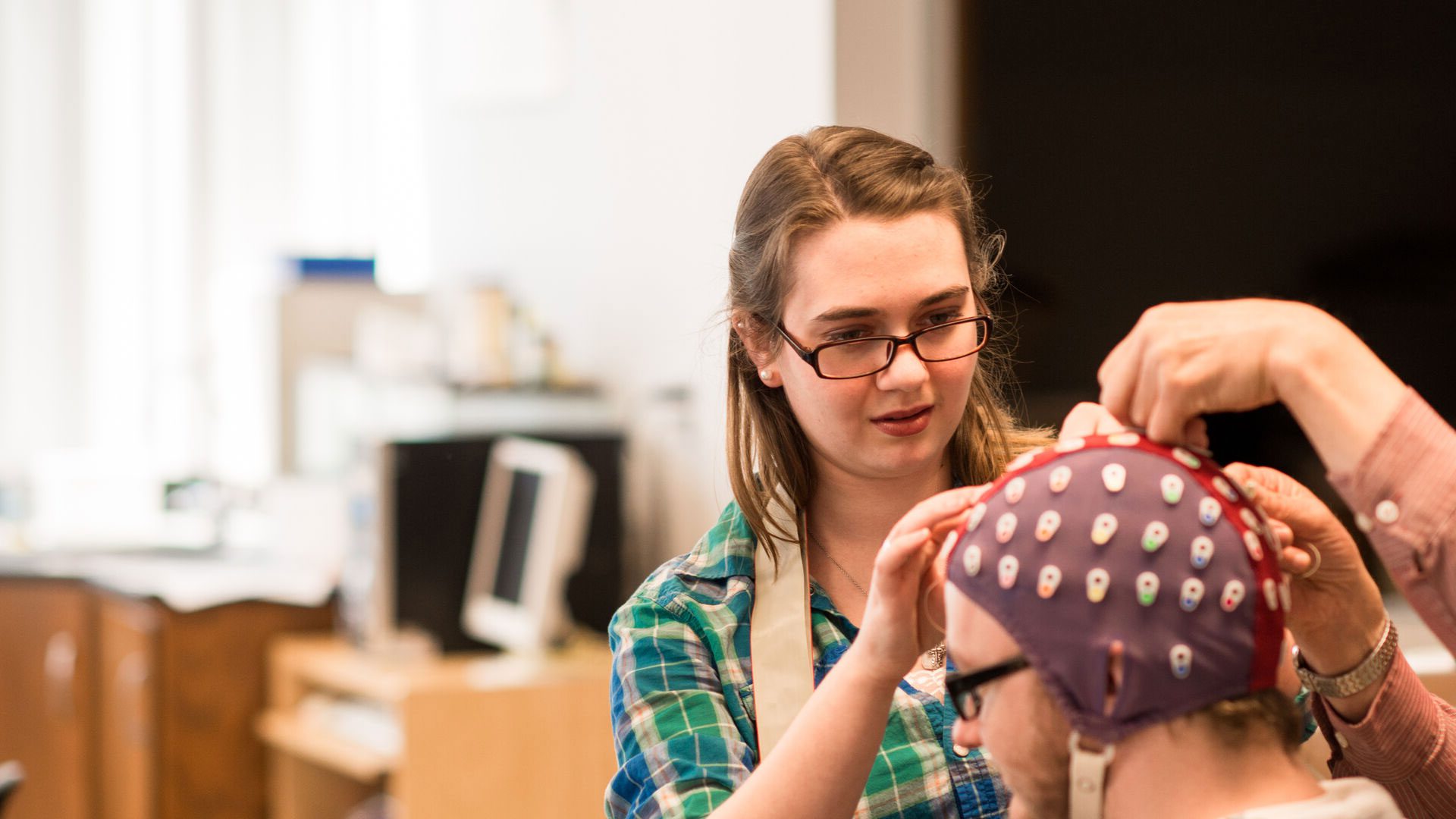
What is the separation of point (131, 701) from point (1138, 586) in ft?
11.6

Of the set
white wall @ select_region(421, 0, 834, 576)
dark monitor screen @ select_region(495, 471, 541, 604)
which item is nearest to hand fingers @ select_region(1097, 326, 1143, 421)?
white wall @ select_region(421, 0, 834, 576)

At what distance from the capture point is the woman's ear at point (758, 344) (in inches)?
61.0

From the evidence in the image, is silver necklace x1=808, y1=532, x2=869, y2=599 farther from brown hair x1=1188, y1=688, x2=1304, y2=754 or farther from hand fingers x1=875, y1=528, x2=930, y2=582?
brown hair x1=1188, y1=688, x2=1304, y2=754

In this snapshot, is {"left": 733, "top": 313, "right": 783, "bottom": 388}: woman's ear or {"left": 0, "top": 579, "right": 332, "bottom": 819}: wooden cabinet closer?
{"left": 733, "top": 313, "right": 783, "bottom": 388}: woman's ear

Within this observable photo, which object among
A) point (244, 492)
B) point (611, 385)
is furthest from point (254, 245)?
point (611, 385)

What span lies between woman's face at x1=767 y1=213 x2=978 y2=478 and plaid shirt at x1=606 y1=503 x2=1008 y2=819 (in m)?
0.17

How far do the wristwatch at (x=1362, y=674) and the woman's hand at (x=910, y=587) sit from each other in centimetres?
33

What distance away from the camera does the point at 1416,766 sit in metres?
1.27

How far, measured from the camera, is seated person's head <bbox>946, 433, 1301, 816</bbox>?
995 mm

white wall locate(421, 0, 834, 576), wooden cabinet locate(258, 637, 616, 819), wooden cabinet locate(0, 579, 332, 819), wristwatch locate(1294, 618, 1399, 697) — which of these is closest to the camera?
wristwatch locate(1294, 618, 1399, 697)

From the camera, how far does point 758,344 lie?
1562mm

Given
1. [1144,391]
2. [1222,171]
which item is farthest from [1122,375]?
[1222,171]

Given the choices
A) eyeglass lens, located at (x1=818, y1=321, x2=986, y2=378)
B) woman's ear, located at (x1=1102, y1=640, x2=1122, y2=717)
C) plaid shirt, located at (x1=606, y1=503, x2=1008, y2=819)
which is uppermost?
eyeglass lens, located at (x1=818, y1=321, x2=986, y2=378)

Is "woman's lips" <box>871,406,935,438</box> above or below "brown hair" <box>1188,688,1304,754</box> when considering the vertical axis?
above
